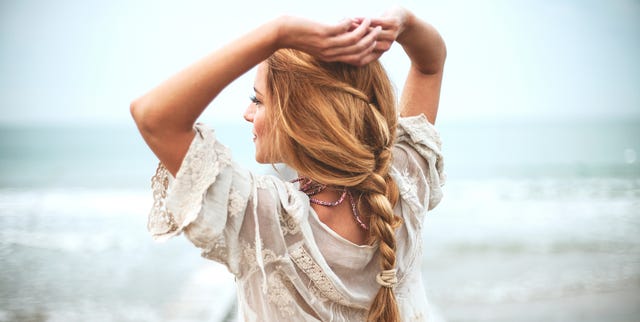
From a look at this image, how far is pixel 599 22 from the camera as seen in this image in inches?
1622

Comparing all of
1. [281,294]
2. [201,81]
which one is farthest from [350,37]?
[281,294]

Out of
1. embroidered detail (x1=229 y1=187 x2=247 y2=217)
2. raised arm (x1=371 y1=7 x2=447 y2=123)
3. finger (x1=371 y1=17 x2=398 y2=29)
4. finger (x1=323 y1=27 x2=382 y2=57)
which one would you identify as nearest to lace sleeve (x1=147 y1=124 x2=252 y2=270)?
embroidered detail (x1=229 y1=187 x2=247 y2=217)

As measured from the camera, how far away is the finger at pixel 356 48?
0.97 meters

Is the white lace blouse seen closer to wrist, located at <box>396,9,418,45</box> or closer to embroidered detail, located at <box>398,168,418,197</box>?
embroidered detail, located at <box>398,168,418,197</box>

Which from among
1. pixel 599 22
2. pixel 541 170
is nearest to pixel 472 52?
pixel 599 22

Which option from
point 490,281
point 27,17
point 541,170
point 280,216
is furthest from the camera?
point 27,17

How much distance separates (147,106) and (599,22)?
46117mm

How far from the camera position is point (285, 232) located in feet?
3.43

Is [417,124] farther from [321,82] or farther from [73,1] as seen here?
[73,1]

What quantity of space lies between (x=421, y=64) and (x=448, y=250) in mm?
6026

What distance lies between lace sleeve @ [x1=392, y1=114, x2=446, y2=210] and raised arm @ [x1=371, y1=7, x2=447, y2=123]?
63mm

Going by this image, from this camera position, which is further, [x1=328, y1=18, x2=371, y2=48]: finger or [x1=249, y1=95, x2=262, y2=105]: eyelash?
[x1=249, y1=95, x2=262, y2=105]: eyelash

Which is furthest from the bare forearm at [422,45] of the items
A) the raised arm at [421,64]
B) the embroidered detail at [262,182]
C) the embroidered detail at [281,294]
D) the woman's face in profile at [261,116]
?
the embroidered detail at [281,294]

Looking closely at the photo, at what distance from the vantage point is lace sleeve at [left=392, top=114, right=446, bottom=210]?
1241 mm
